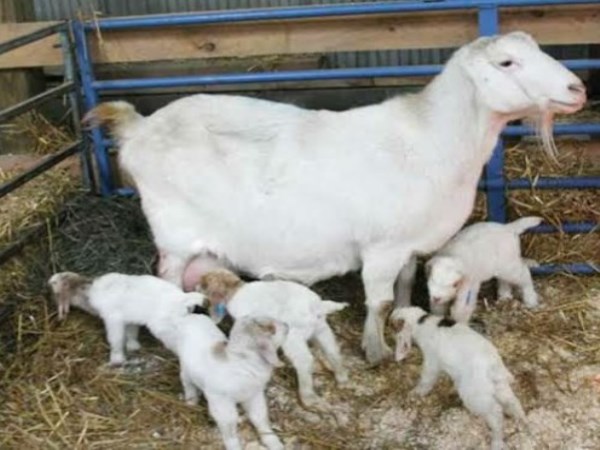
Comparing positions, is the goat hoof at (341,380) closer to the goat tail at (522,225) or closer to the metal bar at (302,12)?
the goat tail at (522,225)

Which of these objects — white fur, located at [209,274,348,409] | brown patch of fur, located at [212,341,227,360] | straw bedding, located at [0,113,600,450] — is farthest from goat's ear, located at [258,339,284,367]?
straw bedding, located at [0,113,600,450]

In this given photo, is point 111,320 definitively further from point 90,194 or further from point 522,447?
point 522,447

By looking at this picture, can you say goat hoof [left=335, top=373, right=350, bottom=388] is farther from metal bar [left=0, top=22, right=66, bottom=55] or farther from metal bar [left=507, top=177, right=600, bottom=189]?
metal bar [left=0, top=22, right=66, bottom=55]

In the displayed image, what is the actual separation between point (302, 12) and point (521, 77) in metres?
1.20

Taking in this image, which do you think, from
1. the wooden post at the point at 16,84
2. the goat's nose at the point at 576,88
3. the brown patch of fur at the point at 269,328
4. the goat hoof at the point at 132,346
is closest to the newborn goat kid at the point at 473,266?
the goat's nose at the point at 576,88

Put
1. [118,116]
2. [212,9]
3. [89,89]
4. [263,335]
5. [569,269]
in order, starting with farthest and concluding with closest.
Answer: [212,9] < [89,89] < [569,269] < [118,116] < [263,335]

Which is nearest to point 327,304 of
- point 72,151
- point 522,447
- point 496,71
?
point 522,447

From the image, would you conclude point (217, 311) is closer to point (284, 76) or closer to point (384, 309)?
point (384, 309)

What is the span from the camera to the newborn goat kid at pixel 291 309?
3.55m

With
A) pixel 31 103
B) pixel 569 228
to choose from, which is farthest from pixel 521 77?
pixel 31 103

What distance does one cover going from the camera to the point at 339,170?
12.9ft

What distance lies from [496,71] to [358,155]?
61cm

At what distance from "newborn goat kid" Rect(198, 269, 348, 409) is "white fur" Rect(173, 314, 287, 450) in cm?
17

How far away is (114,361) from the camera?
4.07 m
